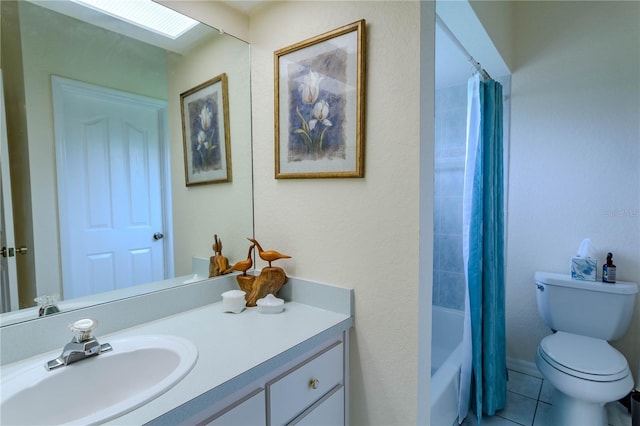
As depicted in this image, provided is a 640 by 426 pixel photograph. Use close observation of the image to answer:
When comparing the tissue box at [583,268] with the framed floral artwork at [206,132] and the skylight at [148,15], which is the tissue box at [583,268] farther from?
the skylight at [148,15]

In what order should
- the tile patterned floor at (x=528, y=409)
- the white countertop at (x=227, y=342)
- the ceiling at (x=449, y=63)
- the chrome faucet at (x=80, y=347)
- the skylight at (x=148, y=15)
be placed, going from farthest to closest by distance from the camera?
the tile patterned floor at (x=528, y=409) → the ceiling at (x=449, y=63) → the skylight at (x=148, y=15) → the chrome faucet at (x=80, y=347) → the white countertop at (x=227, y=342)

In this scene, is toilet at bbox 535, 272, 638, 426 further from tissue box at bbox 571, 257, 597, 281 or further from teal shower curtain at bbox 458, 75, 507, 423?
teal shower curtain at bbox 458, 75, 507, 423

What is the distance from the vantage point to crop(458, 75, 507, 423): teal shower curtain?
5.57 ft

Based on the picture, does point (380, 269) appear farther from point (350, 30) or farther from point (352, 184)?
point (350, 30)

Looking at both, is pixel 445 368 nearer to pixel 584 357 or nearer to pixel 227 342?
pixel 584 357

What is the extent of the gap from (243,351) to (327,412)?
438 millimetres

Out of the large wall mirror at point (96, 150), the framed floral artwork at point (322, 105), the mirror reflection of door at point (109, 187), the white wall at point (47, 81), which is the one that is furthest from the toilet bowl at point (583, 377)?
the white wall at point (47, 81)

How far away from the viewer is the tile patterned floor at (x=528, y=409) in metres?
1.76

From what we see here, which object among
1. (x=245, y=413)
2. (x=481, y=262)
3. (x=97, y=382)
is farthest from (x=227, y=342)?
(x=481, y=262)

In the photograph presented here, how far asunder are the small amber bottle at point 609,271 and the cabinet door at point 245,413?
206 centimetres

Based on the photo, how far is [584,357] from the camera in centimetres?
159

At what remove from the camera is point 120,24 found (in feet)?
3.82

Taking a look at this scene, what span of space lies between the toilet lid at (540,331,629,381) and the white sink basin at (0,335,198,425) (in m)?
1.75

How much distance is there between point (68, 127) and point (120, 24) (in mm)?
445
